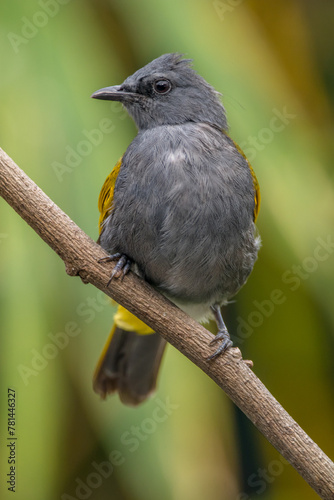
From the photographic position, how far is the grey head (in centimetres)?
263

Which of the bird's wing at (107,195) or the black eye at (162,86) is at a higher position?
the black eye at (162,86)

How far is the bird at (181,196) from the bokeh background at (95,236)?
0.12m

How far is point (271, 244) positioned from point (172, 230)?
68 centimetres

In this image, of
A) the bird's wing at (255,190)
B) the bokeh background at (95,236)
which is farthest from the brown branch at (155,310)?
the bird's wing at (255,190)

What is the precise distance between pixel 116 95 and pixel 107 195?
396mm

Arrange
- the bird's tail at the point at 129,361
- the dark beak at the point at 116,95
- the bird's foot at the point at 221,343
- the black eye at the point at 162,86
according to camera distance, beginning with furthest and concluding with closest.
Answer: the bird's tail at the point at 129,361 → the black eye at the point at 162,86 → the dark beak at the point at 116,95 → the bird's foot at the point at 221,343

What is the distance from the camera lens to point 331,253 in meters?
3.12

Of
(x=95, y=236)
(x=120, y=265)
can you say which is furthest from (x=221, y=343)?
(x=95, y=236)

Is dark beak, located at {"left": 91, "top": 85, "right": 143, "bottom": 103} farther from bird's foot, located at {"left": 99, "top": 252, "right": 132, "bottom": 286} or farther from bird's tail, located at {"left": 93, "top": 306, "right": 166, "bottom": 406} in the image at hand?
bird's tail, located at {"left": 93, "top": 306, "right": 166, "bottom": 406}

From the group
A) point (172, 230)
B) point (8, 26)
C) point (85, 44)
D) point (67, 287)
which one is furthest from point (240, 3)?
point (67, 287)

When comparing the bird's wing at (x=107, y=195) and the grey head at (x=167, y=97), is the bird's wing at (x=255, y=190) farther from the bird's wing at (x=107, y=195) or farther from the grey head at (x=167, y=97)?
the bird's wing at (x=107, y=195)

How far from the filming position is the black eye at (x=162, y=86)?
265cm

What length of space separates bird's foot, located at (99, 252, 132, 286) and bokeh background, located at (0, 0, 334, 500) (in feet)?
0.74

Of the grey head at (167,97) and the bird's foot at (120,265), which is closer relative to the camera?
the bird's foot at (120,265)
